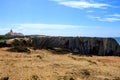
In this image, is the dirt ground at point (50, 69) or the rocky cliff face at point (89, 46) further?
the rocky cliff face at point (89, 46)

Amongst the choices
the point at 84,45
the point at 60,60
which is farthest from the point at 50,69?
the point at 84,45

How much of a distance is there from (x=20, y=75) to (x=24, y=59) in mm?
3495

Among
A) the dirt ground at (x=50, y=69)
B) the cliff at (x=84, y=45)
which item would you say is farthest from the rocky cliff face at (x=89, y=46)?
the dirt ground at (x=50, y=69)

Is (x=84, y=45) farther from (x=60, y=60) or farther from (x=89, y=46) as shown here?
(x=60, y=60)

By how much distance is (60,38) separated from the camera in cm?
2119

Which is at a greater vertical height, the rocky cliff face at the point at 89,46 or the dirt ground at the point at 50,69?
the rocky cliff face at the point at 89,46

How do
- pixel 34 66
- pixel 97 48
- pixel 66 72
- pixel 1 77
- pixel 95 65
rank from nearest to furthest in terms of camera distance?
1. pixel 1 77
2. pixel 66 72
3. pixel 34 66
4. pixel 95 65
5. pixel 97 48

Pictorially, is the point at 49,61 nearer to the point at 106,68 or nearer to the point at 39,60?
the point at 39,60

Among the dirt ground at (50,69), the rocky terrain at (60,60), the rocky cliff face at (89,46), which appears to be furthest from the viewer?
the rocky cliff face at (89,46)

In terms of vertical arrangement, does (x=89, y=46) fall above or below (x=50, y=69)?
above

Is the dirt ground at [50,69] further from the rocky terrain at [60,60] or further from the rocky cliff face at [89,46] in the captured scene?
the rocky cliff face at [89,46]

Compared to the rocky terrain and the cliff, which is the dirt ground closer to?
the rocky terrain

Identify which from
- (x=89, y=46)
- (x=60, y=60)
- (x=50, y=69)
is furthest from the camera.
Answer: (x=89, y=46)

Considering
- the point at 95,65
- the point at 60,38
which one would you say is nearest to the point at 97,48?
the point at 60,38
